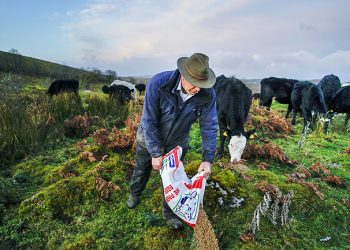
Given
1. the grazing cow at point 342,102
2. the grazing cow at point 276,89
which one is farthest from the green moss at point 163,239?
the grazing cow at point 276,89

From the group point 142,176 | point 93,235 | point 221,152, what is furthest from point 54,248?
point 221,152

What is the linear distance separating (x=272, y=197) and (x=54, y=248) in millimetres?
3519

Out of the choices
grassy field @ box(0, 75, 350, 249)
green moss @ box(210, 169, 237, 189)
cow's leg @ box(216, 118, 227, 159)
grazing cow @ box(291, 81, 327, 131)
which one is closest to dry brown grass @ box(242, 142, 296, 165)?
grassy field @ box(0, 75, 350, 249)

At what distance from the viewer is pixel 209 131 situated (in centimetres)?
425

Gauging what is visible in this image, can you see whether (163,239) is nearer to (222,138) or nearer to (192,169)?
(192,169)

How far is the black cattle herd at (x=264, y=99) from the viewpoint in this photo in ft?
26.1

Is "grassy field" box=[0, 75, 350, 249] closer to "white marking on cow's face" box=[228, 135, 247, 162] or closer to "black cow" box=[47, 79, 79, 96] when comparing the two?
"white marking on cow's face" box=[228, 135, 247, 162]

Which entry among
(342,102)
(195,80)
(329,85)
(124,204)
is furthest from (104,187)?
(329,85)

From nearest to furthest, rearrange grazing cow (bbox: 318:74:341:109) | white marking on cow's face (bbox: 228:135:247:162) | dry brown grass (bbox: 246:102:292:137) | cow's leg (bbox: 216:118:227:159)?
white marking on cow's face (bbox: 228:135:247:162) < cow's leg (bbox: 216:118:227:159) < dry brown grass (bbox: 246:102:292:137) < grazing cow (bbox: 318:74:341:109)

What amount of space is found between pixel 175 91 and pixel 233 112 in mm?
4511

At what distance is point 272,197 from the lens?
5352 mm

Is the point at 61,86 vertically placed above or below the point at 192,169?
above

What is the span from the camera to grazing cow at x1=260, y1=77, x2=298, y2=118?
1809cm

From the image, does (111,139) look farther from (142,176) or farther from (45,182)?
(142,176)
